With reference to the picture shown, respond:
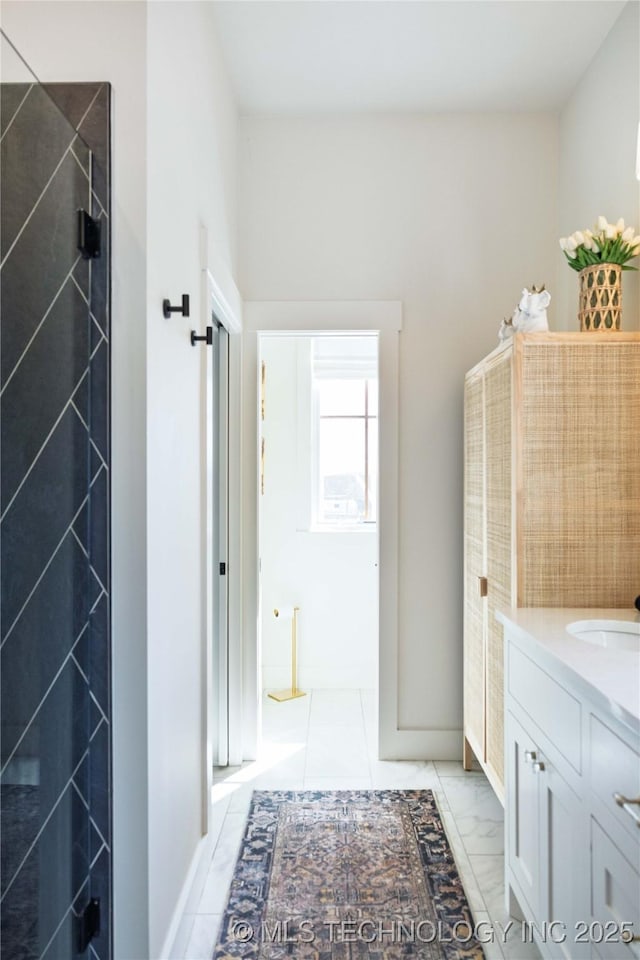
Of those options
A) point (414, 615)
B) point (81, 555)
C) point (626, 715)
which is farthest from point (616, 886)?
point (414, 615)

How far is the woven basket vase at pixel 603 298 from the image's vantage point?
1.96m

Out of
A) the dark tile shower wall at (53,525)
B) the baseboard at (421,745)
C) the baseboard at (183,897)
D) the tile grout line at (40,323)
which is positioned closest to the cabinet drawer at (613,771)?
the dark tile shower wall at (53,525)

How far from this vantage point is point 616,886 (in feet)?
3.47

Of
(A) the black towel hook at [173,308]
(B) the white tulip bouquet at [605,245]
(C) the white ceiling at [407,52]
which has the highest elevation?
(C) the white ceiling at [407,52]

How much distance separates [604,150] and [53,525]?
2.40m

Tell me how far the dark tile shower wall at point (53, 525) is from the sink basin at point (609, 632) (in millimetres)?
1216

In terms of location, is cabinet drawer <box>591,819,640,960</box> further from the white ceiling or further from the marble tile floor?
the white ceiling

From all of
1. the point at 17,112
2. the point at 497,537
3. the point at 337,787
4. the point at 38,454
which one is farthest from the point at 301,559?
the point at 17,112

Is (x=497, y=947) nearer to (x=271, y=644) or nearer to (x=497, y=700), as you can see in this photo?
(x=497, y=700)

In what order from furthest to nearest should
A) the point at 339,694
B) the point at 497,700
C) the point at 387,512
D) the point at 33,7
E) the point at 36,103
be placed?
1. the point at 339,694
2. the point at 387,512
3. the point at 497,700
4. the point at 33,7
5. the point at 36,103

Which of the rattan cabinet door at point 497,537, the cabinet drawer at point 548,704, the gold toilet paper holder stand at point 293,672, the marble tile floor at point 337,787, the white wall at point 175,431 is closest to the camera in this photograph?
the cabinet drawer at point 548,704

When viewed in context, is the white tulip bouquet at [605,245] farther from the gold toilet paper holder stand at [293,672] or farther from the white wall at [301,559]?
the gold toilet paper holder stand at [293,672]

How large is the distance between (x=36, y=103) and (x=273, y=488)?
279 cm

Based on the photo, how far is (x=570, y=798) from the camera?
1.27 metres
